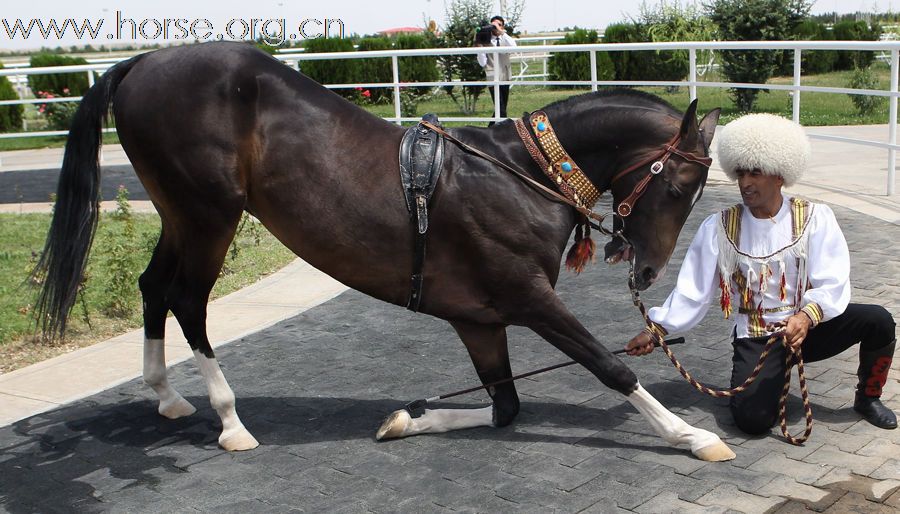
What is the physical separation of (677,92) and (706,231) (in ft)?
68.5

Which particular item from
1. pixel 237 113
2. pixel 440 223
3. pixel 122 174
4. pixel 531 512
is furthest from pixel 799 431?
pixel 122 174

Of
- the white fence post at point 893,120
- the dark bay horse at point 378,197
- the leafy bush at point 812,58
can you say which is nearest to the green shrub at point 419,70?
the leafy bush at point 812,58

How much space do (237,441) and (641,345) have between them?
197cm

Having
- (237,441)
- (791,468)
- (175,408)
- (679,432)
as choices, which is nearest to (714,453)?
(679,432)

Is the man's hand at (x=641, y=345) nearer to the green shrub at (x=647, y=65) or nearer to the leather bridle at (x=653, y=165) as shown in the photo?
the leather bridle at (x=653, y=165)

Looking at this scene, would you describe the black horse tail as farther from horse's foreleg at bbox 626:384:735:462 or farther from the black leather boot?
the black leather boot

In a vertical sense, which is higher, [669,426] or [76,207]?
[76,207]

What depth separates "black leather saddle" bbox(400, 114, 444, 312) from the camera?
4367mm

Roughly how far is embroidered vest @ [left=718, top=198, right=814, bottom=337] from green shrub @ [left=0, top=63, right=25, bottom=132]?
20.6 m

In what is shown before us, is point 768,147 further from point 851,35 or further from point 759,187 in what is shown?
point 851,35

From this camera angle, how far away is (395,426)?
15.0 feet

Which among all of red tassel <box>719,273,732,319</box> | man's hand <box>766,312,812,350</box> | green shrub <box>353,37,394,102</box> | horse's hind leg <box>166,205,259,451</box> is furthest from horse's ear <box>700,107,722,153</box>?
green shrub <box>353,37,394,102</box>

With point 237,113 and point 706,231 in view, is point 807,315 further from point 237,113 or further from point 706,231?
point 237,113

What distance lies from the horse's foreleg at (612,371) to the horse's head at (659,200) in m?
0.36
